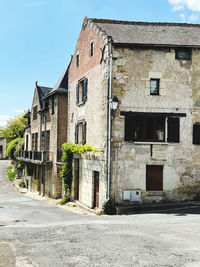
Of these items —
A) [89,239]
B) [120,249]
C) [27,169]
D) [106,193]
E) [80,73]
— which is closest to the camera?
[120,249]

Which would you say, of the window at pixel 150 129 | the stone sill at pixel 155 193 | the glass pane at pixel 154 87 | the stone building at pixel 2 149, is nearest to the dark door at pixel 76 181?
the window at pixel 150 129

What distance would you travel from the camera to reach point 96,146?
1688cm

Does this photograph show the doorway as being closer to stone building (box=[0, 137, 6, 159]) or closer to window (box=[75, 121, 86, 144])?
window (box=[75, 121, 86, 144])

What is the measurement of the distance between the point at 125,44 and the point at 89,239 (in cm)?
1004

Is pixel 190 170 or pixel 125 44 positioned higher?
pixel 125 44

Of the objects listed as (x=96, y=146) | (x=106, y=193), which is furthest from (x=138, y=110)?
(x=106, y=193)

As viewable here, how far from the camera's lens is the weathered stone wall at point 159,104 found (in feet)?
49.3

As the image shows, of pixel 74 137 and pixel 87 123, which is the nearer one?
pixel 87 123

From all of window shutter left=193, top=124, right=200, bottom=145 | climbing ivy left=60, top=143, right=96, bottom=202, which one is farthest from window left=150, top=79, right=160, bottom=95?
climbing ivy left=60, top=143, right=96, bottom=202

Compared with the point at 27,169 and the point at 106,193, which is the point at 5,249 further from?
the point at 27,169

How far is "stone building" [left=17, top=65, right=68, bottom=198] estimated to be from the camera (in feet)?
78.4

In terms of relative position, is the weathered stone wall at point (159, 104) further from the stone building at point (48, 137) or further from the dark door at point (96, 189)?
the stone building at point (48, 137)

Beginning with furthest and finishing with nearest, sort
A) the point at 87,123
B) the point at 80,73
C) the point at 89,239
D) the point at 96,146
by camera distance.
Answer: the point at 80,73 < the point at 87,123 < the point at 96,146 < the point at 89,239

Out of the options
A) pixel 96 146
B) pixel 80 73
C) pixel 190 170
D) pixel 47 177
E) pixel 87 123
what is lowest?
pixel 47 177
